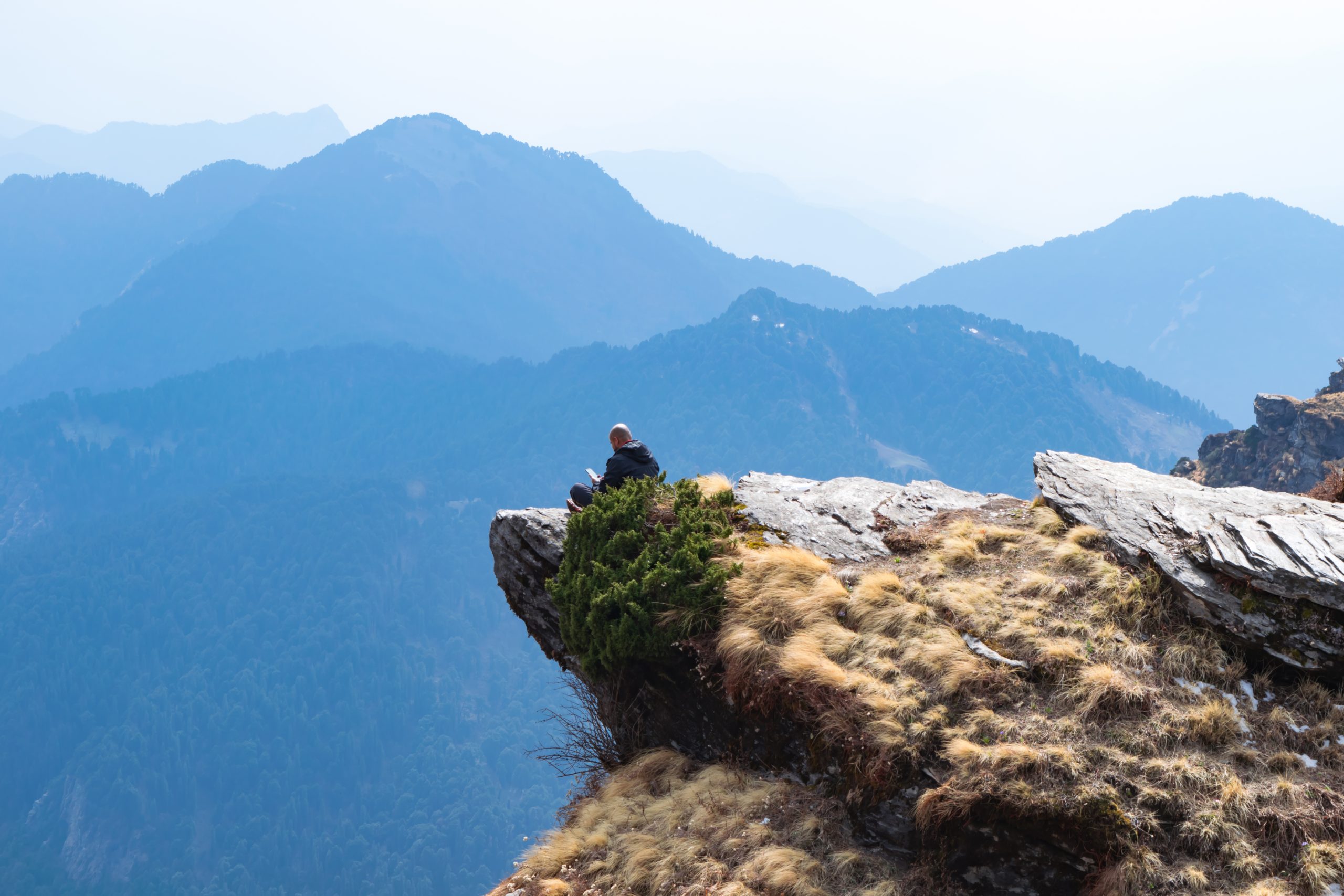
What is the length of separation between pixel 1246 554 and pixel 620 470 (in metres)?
8.96

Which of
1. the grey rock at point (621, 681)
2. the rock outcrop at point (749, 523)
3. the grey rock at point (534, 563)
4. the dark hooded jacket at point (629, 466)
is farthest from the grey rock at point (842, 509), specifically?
the grey rock at point (534, 563)

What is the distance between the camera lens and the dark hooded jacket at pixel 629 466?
13352 millimetres

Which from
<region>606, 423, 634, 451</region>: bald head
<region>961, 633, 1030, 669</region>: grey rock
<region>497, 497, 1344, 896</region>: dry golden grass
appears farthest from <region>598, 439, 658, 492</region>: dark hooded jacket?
<region>961, 633, 1030, 669</region>: grey rock

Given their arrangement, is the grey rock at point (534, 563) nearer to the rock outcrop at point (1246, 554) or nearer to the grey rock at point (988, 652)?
the grey rock at point (988, 652)

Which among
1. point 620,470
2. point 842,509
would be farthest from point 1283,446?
point 620,470

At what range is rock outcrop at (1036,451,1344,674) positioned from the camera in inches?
306

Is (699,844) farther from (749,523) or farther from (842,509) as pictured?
(842,509)

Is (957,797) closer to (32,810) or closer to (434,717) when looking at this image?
(434,717)

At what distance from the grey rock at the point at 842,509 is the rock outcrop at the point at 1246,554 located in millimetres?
2593

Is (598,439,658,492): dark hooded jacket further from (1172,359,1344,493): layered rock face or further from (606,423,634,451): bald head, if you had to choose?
(1172,359,1344,493): layered rock face

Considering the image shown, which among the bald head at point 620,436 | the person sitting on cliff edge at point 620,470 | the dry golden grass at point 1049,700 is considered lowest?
the dry golden grass at point 1049,700

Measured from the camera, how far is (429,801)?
16650cm

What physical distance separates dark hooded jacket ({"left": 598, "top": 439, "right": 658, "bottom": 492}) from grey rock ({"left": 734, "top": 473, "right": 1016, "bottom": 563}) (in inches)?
70.3

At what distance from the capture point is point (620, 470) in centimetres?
1345
